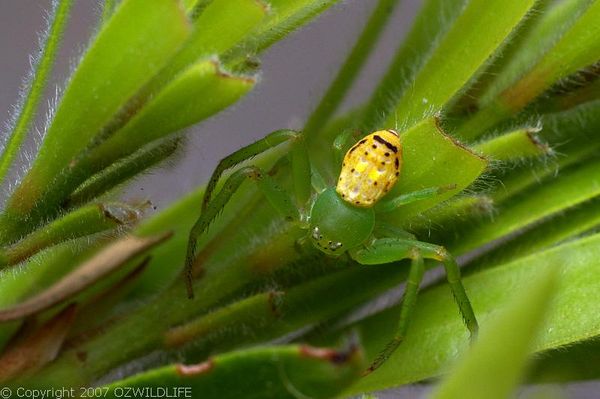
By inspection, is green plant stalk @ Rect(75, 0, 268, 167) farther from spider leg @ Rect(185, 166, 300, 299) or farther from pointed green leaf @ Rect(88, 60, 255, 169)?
spider leg @ Rect(185, 166, 300, 299)

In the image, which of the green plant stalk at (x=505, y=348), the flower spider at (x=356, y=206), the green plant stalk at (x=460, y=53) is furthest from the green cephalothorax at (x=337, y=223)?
the green plant stalk at (x=505, y=348)

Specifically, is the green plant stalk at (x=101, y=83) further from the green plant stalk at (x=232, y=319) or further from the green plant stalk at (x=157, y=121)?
the green plant stalk at (x=232, y=319)

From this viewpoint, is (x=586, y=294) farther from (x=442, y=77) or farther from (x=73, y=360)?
(x=73, y=360)

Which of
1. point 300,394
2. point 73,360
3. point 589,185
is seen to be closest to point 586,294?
point 589,185

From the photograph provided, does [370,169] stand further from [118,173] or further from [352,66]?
[118,173]

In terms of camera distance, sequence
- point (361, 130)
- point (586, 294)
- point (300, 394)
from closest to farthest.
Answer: point (300, 394)
point (586, 294)
point (361, 130)

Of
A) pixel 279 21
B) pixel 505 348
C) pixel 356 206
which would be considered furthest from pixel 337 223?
pixel 505 348
